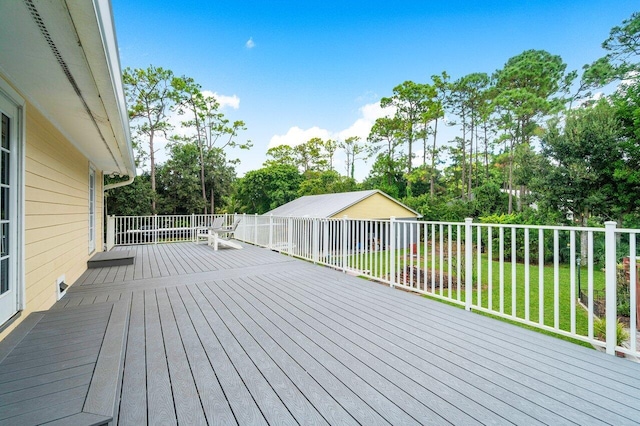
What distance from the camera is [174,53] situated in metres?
14.4

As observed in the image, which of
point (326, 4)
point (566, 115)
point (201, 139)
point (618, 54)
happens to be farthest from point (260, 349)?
point (618, 54)

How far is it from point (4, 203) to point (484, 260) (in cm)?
1344

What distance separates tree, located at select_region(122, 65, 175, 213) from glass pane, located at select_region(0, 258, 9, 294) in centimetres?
1485

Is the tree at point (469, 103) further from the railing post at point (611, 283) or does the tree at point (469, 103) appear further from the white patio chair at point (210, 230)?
the railing post at point (611, 283)

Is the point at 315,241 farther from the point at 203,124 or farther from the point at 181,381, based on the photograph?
the point at 203,124

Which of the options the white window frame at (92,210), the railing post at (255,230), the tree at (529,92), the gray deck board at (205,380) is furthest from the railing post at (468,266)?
the tree at (529,92)

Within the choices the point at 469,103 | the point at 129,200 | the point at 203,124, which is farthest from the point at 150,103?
the point at 469,103

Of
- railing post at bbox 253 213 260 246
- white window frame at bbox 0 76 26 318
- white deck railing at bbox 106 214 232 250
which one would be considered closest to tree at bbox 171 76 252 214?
white deck railing at bbox 106 214 232 250

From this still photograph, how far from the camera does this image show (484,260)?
11.7 meters

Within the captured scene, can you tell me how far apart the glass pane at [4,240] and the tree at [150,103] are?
1482 cm

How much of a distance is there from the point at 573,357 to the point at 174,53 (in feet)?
58.8

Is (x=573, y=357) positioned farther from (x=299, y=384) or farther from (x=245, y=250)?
(x=245, y=250)

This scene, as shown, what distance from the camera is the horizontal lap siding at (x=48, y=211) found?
2588mm

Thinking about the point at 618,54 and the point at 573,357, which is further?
the point at 618,54
